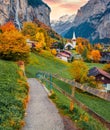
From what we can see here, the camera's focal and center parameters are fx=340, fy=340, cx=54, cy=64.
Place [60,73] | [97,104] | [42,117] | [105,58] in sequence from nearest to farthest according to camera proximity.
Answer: [42,117] → [97,104] → [60,73] → [105,58]

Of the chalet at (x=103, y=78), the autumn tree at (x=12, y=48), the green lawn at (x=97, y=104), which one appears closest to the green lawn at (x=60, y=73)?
the green lawn at (x=97, y=104)

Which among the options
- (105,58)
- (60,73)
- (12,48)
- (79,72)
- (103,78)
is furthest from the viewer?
(105,58)

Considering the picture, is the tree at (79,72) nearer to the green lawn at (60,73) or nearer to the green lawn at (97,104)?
the green lawn at (60,73)

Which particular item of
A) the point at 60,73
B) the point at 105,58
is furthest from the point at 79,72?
the point at 105,58

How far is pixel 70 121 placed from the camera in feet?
59.2

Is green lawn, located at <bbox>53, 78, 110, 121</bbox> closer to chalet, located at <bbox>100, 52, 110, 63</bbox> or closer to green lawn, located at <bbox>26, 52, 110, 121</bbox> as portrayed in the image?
green lawn, located at <bbox>26, 52, 110, 121</bbox>

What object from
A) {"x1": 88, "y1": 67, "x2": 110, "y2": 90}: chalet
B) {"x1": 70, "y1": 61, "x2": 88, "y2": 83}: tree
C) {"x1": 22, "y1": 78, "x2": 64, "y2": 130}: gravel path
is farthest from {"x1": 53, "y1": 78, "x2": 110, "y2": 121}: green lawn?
{"x1": 88, "y1": 67, "x2": 110, "y2": 90}: chalet

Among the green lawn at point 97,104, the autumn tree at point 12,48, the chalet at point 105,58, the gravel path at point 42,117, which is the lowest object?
the green lawn at point 97,104

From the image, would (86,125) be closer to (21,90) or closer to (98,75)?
(21,90)

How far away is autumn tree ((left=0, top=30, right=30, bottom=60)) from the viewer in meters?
63.9

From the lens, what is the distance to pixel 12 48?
6544cm

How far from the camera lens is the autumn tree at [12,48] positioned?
63.9m

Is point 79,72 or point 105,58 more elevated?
point 79,72

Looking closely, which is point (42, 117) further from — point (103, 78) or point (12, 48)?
point (103, 78)
